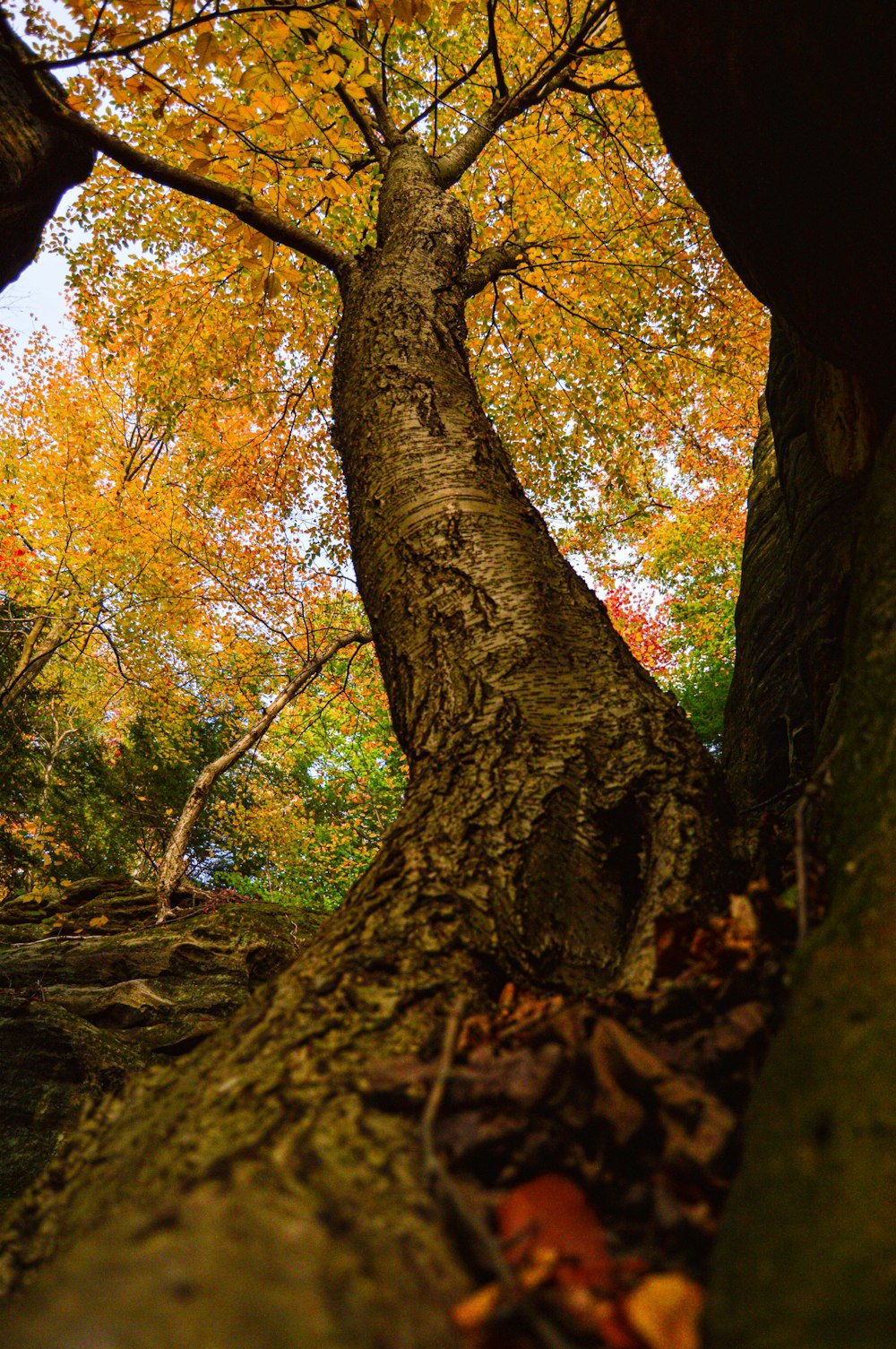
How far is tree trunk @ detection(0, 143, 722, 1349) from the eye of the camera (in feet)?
1.94

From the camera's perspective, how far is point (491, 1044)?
3.47 feet

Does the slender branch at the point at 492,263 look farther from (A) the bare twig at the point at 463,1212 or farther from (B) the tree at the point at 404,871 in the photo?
(A) the bare twig at the point at 463,1212

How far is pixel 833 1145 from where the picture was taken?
0.67m

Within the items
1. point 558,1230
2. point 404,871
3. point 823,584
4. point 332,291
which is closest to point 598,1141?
point 558,1230

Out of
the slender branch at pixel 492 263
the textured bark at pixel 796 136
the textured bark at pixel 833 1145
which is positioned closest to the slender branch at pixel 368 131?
the slender branch at pixel 492 263

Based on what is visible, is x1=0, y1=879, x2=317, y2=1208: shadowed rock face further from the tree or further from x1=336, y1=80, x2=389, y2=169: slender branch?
x1=336, y1=80, x2=389, y2=169: slender branch

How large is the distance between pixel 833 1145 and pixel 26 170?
17.1 ft

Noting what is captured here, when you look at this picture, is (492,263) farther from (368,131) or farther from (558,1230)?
(558,1230)

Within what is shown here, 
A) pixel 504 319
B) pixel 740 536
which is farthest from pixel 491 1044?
pixel 740 536

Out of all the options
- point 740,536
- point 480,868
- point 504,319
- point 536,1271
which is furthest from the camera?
point 740,536

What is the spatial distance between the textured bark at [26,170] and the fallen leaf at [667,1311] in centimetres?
456

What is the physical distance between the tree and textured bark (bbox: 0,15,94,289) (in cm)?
61

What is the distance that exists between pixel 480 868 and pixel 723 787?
69 centimetres

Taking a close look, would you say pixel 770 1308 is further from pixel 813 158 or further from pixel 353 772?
pixel 353 772
